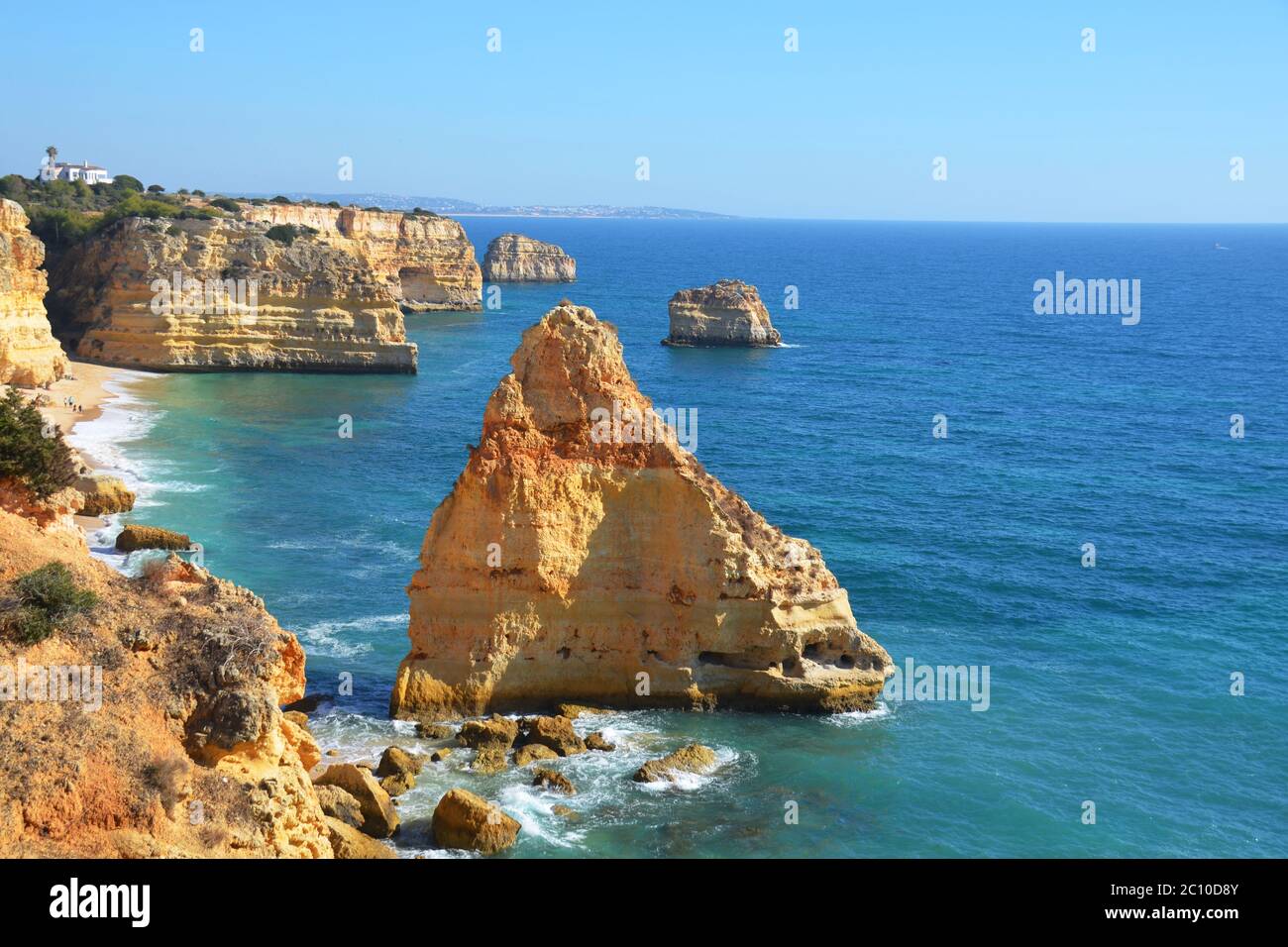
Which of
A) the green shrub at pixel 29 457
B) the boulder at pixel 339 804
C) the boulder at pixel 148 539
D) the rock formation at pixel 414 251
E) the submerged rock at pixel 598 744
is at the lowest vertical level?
the submerged rock at pixel 598 744

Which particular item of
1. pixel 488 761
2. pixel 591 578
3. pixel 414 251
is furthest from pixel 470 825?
pixel 414 251

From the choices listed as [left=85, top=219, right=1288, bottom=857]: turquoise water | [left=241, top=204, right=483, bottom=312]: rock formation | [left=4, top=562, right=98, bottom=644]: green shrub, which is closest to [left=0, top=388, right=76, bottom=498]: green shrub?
[left=4, top=562, right=98, bottom=644]: green shrub

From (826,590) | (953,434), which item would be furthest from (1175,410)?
(826,590)

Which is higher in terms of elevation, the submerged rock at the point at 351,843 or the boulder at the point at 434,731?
the submerged rock at the point at 351,843

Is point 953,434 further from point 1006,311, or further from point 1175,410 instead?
point 1006,311

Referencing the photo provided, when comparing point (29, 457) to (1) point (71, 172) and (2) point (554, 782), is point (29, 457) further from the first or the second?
(1) point (71, 172)

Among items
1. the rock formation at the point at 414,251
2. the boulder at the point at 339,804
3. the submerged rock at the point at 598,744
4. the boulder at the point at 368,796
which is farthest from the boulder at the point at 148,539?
the rock formation at the point at 414,251

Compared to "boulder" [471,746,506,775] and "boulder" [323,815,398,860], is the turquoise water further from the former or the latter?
"boulder" [323,815,398,860]

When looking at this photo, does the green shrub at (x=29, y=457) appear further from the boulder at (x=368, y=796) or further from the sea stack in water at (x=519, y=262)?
the sea stack in water at (x=519, y=262)
